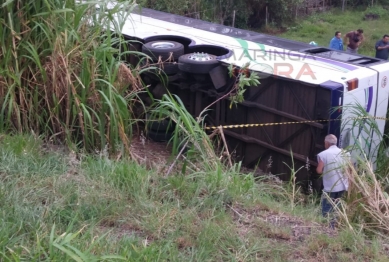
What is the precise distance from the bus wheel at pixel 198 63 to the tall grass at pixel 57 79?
219 centimetres

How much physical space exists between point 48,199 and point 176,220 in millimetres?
715

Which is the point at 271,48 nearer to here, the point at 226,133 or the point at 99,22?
the point at 226,133

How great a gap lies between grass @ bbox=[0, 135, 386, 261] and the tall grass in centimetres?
44

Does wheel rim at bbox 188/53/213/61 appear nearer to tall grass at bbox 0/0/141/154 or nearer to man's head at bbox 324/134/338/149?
man's head at bbox 324/134/338/149

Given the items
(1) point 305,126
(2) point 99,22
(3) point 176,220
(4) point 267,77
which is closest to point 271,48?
(4) point 267,77

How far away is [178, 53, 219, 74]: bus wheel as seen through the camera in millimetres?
6645

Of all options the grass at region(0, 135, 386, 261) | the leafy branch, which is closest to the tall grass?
the grass at region(0, 135, 386, 261)

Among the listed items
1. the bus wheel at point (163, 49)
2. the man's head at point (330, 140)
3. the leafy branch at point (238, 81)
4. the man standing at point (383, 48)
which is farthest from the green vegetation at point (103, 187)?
the man standing at point (383, 48)

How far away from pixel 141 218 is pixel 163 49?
415cm

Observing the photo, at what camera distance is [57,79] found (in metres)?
4.38

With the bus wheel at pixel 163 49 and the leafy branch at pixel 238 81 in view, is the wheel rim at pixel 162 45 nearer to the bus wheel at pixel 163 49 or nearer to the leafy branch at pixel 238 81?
the bus wheel at pixel 163 49

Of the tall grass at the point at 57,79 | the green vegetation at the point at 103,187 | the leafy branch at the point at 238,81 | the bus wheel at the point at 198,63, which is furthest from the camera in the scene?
the bus wheel at the point at 198,63

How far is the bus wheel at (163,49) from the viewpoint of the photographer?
22.9 ft

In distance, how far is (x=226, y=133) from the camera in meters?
6.83
